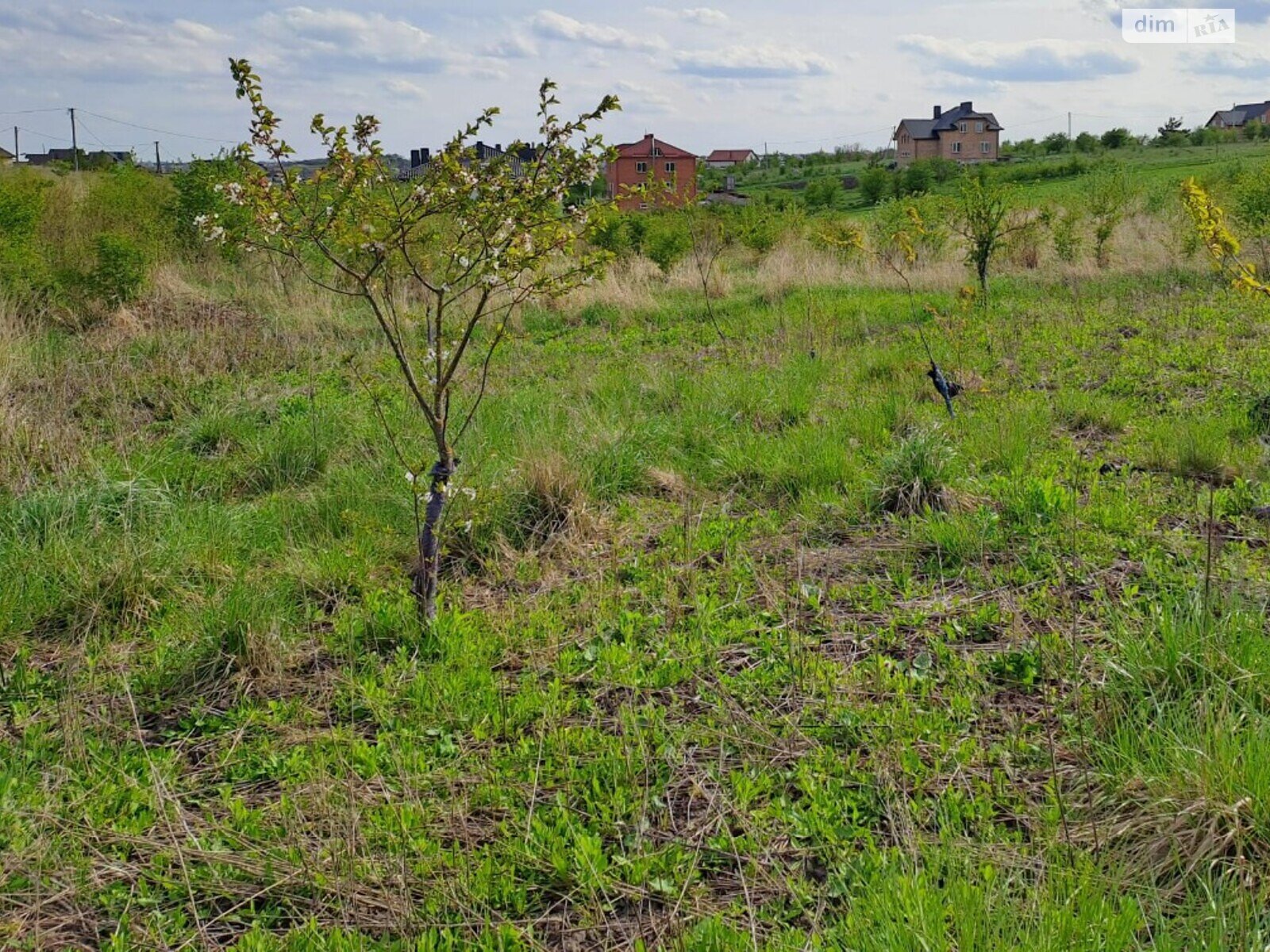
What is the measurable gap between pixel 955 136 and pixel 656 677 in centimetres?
8897

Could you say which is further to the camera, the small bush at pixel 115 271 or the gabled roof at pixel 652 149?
the gabled roof at pixel 652 149

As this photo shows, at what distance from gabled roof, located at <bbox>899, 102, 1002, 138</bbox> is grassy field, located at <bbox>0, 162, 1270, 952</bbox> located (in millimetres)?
85138

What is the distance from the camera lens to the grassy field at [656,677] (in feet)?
6.81

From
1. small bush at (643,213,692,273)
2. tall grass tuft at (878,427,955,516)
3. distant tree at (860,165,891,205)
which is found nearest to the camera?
tall grass tuft at (878,427,955,516)

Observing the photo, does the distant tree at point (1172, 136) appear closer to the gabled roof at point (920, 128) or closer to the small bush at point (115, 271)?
the gabled roof at point (920, 128)

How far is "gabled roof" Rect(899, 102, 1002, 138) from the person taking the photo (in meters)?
81.7

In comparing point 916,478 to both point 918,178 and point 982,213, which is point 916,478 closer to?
point 982,213

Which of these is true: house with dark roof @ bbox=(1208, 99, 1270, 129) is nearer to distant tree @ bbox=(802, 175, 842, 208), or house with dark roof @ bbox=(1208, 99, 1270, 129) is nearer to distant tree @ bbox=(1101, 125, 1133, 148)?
distant tree @ bbox=(1101, 125, 1133, 148)

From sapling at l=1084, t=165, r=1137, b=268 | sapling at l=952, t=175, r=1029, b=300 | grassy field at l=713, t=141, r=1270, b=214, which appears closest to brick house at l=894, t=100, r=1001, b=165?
grassy field at l=713, t=141, r=1270, b=214

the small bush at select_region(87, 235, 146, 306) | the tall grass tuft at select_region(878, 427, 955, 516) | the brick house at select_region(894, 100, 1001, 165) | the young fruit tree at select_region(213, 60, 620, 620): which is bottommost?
the tall grass tuft at select_region(878, 427, 955, 516)

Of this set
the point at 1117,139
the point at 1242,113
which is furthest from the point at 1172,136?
the point at 1242,113

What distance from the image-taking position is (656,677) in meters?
3.05

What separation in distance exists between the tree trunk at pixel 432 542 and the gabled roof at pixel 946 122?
88.7 metres

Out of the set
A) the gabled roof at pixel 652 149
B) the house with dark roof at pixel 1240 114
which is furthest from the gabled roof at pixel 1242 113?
the gabled roof at pixel 652 149
